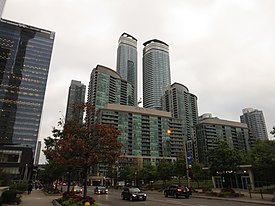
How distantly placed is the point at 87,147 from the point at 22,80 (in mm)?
164797

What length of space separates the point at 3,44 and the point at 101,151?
568 feet

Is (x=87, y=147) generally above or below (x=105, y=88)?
below

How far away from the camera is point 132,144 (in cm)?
13650

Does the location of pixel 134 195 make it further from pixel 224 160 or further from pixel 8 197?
pixel 224 160

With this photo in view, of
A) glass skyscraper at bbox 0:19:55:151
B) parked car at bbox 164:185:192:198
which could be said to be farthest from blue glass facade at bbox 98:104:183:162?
parked car at bbox 164:185:192:198

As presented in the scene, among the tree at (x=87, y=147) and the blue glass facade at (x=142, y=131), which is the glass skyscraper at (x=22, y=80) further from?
the tree at (x=87, y=147)

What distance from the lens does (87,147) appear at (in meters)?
17.6

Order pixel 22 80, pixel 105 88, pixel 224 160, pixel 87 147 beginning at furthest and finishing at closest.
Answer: pixel 22 80 < pixel 105 88 < pixel 224 160 < pixel 87 147

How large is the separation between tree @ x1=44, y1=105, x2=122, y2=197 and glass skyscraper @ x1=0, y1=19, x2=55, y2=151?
486ft

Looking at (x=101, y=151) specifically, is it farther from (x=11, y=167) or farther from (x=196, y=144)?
(x=196, y=144)

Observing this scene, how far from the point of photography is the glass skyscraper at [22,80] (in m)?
152

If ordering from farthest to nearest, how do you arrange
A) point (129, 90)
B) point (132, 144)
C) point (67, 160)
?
point (129, 90), point (132, 144), point (67, 160)

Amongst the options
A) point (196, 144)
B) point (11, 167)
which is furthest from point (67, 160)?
point (196, 144)

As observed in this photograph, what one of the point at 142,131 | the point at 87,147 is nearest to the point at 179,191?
the point at 87,147
